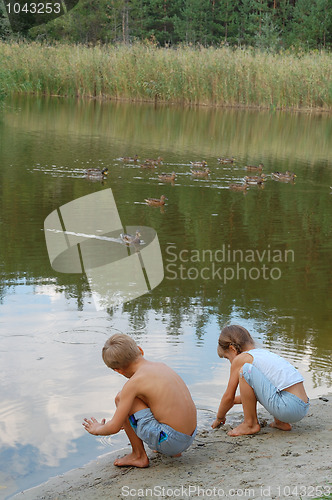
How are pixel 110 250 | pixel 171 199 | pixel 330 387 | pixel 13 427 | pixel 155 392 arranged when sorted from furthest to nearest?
pixel 171 199 < pixel 110 250 < pixel 330 387 < pixel 13 427 < pixel 155 392

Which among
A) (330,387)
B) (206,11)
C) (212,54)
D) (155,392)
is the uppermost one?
(206,11)

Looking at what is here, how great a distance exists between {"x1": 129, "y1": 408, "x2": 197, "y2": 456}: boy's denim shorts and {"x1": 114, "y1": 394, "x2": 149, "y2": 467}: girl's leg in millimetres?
35

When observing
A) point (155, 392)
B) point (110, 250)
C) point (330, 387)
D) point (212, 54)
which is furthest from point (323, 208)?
point (212, 54)

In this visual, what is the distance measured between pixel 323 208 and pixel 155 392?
9.60 m

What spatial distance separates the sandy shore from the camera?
3.57m

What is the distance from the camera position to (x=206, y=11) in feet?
173

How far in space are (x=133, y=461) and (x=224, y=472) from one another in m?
0.55

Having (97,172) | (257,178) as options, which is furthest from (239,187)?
(97,172)

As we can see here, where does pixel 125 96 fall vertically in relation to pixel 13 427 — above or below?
above

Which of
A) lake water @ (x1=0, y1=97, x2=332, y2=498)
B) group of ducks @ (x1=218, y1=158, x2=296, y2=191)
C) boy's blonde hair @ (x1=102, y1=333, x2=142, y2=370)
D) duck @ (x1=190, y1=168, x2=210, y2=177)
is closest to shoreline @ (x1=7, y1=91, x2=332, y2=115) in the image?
lake water @ (x1=0, y1=97, x2=332, y2=498)

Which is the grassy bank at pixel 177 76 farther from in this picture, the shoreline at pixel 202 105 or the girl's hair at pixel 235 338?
the girl's hair at pixel 235 338

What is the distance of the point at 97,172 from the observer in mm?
14273

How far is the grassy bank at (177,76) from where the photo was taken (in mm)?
29547

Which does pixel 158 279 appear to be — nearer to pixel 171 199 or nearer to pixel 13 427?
pixel 13 427
